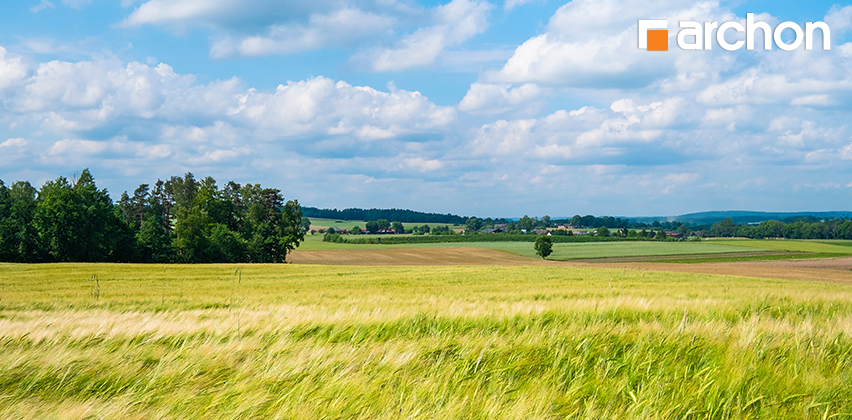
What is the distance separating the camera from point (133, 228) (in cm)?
7394

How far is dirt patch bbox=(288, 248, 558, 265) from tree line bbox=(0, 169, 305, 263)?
22.4ft

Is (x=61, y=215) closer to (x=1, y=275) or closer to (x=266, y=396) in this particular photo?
(x=1, y=275)

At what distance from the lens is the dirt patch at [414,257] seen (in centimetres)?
8234

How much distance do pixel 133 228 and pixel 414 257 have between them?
40847 mm

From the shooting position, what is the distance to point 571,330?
4770mm

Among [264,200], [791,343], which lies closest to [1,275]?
[791,343]

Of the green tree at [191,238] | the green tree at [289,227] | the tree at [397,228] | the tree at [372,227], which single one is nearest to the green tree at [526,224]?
the tree at [397,228]

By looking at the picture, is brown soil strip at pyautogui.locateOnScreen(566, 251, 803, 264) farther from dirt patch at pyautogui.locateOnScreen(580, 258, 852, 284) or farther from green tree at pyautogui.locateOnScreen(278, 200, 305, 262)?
green tree at pyautogui.locateOnScreen(278, 200, 305, 262)

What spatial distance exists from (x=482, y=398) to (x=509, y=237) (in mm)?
146002

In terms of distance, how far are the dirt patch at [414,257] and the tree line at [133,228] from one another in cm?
684

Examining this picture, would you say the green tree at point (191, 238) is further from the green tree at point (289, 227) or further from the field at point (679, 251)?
the field at point (679, 251)

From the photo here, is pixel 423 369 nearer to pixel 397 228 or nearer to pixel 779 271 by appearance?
pixel 779 271

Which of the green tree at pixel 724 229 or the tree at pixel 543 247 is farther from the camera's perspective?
the green tree at pixel 724 229

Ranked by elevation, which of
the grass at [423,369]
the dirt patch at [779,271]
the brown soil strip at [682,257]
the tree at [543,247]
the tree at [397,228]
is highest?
the grass at [423,369]
